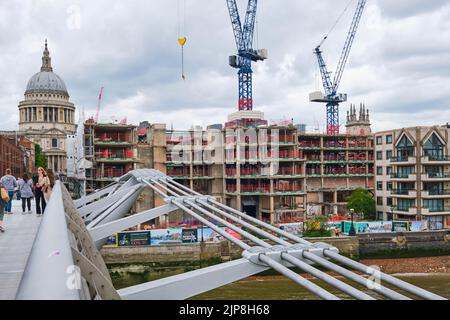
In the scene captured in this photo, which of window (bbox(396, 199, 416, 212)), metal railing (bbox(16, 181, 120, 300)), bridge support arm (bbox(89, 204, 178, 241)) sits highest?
metal railing (bbox(16, 181, 120, 300))

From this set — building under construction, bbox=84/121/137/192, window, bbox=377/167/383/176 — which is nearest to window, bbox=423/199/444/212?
window, bbox=377/167/383/176

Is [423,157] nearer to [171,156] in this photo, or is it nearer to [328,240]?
[328,240]

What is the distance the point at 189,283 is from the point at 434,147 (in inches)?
1693

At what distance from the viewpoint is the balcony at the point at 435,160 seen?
40.8 metres

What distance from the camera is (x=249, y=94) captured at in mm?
58750

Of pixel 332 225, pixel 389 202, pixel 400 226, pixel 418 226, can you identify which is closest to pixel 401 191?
pixel 389 202

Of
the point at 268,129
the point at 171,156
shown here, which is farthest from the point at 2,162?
the point at 268,129

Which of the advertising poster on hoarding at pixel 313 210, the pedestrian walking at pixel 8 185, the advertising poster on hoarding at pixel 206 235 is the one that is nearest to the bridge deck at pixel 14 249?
the pedestrian walking at pixel 8 185

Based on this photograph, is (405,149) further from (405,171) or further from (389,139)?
(389,139)

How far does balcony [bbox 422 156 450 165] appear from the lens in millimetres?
40812

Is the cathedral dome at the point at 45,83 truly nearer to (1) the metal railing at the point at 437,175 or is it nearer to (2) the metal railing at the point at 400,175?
(2) the metal railing at the point at 400,175

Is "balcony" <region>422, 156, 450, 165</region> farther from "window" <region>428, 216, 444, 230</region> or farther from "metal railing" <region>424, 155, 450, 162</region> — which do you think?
"window" <region>428, 216, 444, 230</region>

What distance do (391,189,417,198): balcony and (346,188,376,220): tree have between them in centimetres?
243

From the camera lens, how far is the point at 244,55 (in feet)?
195
